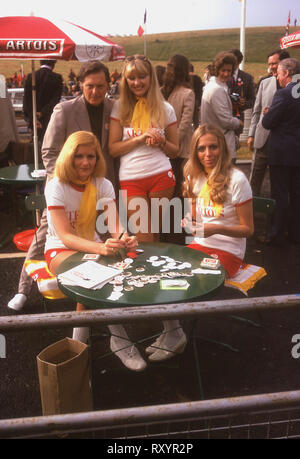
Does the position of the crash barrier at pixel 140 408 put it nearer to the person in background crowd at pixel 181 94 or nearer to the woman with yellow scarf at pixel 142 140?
the woman with yellow scarf at pixel 142 140

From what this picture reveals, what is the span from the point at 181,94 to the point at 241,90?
1400 millimetres

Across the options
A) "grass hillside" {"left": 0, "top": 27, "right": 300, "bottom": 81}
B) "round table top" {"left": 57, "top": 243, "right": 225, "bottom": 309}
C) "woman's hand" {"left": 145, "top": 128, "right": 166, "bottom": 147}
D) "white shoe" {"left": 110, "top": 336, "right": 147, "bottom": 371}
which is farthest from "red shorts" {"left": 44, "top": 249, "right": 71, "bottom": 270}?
"grass hillside" {"left": 0, "top": 27, "right": 300, "bottom": 81}

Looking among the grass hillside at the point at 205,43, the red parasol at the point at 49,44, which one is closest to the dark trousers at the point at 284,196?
the red parasol at the point at 49,44

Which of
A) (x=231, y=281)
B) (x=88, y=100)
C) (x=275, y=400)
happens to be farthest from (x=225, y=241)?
(x=275, y=400)

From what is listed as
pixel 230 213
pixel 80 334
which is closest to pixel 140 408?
pixel 80 334

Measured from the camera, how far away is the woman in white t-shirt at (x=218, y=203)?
330cm

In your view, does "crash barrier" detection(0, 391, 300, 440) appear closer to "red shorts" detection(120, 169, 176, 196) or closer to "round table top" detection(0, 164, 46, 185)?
"red shorts" detection(120, 169, 176, 196)

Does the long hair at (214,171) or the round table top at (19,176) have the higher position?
the long hair at (214,171)

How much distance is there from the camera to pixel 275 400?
4.53 ft

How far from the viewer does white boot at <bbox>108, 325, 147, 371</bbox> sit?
121 inches

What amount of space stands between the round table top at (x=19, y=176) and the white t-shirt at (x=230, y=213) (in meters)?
2.32

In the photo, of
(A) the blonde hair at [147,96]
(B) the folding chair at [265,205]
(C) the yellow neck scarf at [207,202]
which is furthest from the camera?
(B) the folding chair at [265,205]

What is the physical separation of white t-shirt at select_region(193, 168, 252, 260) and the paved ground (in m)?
0.67
